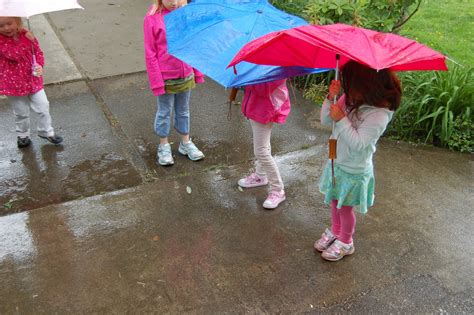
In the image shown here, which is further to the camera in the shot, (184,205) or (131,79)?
(131,79)

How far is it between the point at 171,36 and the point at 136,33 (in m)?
4.14

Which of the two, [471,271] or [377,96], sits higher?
[377,96]

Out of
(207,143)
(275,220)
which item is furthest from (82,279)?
(207,143)

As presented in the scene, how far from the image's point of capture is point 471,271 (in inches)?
123

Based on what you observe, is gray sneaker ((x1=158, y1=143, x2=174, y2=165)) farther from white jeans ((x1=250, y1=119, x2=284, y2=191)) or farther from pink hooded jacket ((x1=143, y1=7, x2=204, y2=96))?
white jeans ((x1=250, y1=119, x2=284, y2=191))

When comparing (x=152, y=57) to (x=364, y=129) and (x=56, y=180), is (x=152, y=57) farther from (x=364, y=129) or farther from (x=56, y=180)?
(x=364, y=129)

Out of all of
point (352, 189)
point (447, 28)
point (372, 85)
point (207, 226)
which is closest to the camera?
point (372, 85)

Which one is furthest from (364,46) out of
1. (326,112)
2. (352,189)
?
(352,189)

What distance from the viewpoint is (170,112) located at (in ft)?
13.5

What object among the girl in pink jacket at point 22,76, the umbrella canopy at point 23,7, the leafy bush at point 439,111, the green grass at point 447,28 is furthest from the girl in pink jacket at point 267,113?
the green grass at point 447,28

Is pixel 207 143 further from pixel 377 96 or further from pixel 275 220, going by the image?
pixel 377 96

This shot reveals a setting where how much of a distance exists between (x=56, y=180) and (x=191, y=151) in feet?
3.85

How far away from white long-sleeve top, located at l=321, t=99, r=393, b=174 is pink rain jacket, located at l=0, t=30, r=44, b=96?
8.58 ft

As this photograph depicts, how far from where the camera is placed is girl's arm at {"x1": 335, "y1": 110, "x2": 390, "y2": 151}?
2.60 metres
